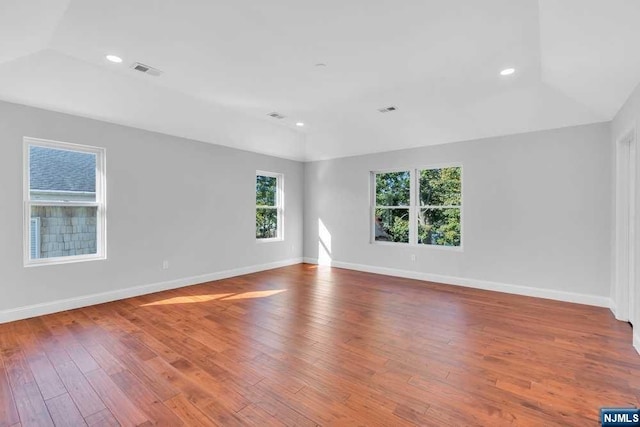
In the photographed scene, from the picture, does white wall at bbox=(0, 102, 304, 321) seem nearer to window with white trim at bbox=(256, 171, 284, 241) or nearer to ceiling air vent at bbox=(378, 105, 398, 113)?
window with white trim at bbox=(256, 171, 284, 241)

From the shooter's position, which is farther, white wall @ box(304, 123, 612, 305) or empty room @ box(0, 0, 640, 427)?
white wall @ box(304, 123, 612, 305)

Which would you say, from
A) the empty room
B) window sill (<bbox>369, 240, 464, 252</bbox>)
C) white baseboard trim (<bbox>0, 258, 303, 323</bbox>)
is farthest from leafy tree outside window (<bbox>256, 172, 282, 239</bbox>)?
window sill (<bbox>369, 240, 464, 252</bbox>)

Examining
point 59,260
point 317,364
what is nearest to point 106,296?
point 59,260

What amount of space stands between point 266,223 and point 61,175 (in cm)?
358

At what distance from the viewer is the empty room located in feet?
7.23

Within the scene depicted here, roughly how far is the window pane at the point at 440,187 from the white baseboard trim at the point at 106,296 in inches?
145

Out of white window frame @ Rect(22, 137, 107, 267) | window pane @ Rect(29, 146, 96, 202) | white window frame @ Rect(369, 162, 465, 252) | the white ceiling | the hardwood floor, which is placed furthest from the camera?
white window frame @ Rect(369, 162, 465, 252)

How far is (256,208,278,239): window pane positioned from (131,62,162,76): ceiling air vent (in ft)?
11.2

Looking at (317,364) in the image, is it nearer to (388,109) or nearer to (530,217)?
(388,109)

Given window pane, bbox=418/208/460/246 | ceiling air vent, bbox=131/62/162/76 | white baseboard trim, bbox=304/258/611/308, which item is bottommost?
white baseboard trim, bbox=304/258/611/308

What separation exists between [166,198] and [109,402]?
3.43 m

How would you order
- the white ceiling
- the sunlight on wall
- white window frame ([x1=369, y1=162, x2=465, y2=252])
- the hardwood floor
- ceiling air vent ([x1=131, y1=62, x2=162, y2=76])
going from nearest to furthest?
the hardwood floor < the white ceiling < ceiling air vent ([x1=131, y1=62, x2=162, y2=76]) < white window frame ([x1=369, y1=162, x2=465, y2=252]) < the sunlight on wall

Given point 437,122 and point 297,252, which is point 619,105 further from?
point 297,252

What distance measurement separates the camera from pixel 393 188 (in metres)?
6.21
